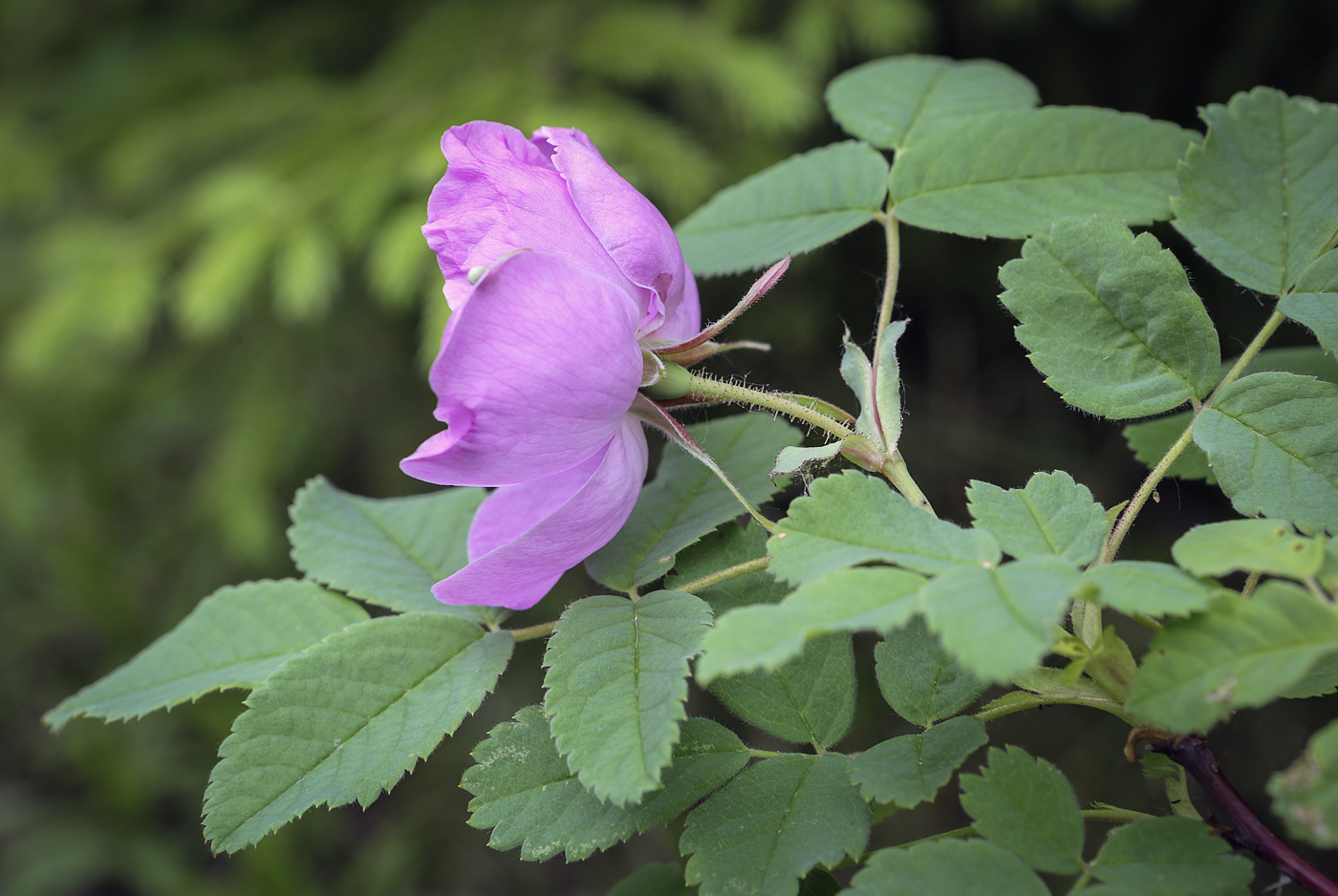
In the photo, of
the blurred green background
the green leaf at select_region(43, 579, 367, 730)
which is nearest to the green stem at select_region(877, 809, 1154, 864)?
the green leaf at select_region(43, 579, 367, 730)

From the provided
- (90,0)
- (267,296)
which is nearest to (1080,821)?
(267,296)

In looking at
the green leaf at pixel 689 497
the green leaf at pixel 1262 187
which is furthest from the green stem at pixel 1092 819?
the green leaf at pixel 1262 187

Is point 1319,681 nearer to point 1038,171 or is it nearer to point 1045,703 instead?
point 1045,703

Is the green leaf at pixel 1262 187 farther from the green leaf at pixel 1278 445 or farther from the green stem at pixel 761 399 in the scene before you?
the green stem at pixel 761 399

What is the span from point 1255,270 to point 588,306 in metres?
0.49

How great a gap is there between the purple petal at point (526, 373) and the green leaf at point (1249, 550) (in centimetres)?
37

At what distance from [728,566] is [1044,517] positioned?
0.79 feet

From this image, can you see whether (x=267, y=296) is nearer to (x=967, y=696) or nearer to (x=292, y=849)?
(x=292, y=849)

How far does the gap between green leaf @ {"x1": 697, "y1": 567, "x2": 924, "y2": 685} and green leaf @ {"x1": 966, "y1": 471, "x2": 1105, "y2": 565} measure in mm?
91

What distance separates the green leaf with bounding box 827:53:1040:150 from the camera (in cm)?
96

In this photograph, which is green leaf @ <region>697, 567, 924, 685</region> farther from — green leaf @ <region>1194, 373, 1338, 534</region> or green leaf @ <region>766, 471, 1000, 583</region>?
green leaf @ <region>1194, 373, 1338, 534</region>

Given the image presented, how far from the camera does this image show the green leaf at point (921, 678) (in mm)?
617

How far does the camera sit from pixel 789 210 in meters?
0.93

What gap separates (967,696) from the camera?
0.61 metres
